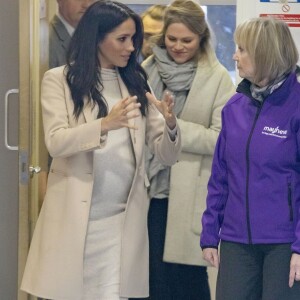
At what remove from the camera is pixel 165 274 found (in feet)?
13.2

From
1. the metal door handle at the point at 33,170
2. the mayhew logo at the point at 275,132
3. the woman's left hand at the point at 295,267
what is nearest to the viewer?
the woman's left hand at the point at 295,267

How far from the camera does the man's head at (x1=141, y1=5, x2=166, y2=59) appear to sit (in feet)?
13.9

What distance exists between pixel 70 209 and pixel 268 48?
911mm

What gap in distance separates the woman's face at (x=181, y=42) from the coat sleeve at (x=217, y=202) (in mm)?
877

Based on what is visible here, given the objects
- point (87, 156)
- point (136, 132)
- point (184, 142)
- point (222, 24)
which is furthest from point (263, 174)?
point (222, 24)

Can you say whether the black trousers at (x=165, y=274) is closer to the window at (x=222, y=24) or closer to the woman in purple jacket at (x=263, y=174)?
the woman in purple jacket at (x=263, y=174)

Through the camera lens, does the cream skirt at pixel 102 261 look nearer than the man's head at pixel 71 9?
Yes

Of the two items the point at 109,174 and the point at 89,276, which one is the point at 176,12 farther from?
the point at 89,276

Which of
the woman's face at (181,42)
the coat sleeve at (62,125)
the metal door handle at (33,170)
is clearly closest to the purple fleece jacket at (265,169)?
the coat sleeve at (62,125)

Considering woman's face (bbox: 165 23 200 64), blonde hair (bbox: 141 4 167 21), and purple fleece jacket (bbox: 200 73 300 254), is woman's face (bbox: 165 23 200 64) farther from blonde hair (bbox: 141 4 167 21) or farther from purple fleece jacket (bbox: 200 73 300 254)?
purple fleece jacket (bbox: 200 73 300 254)

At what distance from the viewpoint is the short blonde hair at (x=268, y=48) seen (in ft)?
9.87

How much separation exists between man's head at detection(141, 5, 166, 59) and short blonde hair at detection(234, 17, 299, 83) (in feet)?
4.05

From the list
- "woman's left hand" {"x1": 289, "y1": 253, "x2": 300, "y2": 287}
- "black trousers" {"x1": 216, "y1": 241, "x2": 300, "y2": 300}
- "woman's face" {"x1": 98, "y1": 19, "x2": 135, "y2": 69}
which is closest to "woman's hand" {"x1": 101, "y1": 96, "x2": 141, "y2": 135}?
"woman's face" {"x1": 98, "y1": 19, "x2": 135, "y2": 69}

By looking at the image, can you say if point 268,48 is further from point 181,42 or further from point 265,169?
point 181,42
